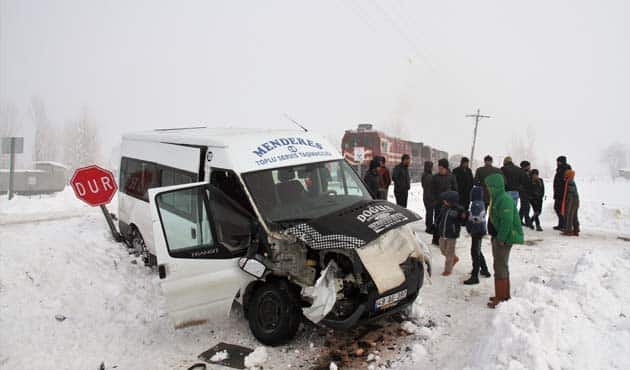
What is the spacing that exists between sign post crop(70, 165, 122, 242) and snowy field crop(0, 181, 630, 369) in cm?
86

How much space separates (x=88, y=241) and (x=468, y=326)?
22.5 ft

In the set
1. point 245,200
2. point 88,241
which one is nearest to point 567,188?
point 245,200

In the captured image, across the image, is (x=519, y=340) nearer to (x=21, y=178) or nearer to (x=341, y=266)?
(x=341, y=266)

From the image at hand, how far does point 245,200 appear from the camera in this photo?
5.61 metres

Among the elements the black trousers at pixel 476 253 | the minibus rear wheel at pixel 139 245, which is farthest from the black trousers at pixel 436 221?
the minibus rear wheel at pixel 139 245

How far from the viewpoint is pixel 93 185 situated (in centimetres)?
822

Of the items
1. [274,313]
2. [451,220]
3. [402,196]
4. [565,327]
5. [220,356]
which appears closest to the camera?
[565,327]

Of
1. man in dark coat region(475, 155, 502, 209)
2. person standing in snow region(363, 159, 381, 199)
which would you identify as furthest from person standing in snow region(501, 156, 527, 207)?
person standing in snow region(363, 159, 381, 199)

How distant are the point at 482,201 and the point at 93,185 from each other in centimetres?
696

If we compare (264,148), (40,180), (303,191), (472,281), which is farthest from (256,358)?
(40,180)

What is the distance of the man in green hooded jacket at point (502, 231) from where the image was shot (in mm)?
6172

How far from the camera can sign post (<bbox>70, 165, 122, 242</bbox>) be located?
8.07 meters

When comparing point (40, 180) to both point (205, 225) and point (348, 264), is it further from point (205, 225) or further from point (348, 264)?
point (348, 264)

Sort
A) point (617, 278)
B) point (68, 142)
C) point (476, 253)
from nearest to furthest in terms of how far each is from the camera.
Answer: point (617, 278), point (476, 253), point (68, 142)
